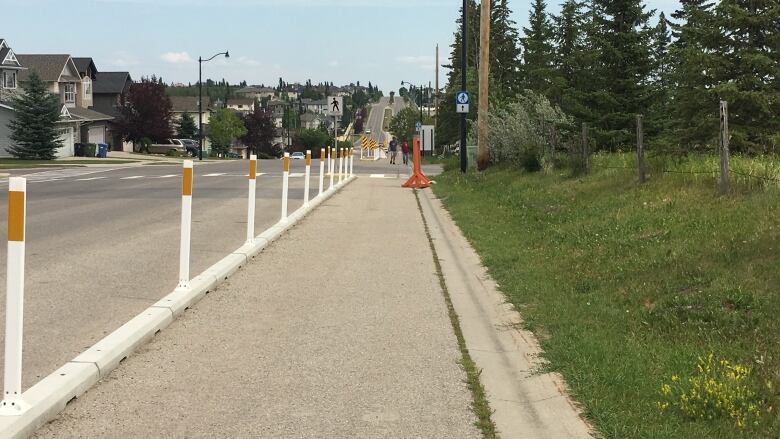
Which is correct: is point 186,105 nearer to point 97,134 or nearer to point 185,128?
point 185,128

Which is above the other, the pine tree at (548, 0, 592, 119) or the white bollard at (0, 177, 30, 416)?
the pine tree at (548, 0, 592, 119)

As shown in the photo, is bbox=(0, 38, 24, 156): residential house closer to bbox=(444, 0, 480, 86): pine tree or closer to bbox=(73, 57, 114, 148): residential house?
bbox=(73, 57, 114, 148): residential house

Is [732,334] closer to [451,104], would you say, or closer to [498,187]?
[498,187]

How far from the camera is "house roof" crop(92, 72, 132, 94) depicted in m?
78.3

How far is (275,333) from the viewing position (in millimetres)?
6230

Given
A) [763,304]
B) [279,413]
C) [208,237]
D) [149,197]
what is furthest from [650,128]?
[279,413]

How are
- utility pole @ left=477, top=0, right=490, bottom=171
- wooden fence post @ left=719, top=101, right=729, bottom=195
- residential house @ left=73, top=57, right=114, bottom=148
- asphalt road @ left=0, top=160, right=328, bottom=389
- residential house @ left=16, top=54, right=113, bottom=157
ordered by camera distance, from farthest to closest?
residential house @ left=73, top=57, right=114, bottom=148 → residential house @ left=16, top=54, right=113, bottom=157 → utility pole @ left=477, top=0, right=490, bottom=171 → wooden fence post @ left=719, top=101, right=729, bottom=195 → asphalt road @ left=0, top=160, right=328, bottom=389

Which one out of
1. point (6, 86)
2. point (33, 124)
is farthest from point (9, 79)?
point (33, 124)

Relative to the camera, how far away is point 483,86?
25375mm

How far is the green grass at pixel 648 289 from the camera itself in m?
4.65

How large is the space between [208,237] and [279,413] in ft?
24.7

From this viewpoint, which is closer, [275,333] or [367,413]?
[367,413]

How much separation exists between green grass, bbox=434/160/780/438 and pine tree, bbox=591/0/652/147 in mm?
26892

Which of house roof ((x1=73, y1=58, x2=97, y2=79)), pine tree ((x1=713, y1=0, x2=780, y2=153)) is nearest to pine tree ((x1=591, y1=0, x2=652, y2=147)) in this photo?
pine tree ((x1=713, y1=0, x2=780, y2=153))
